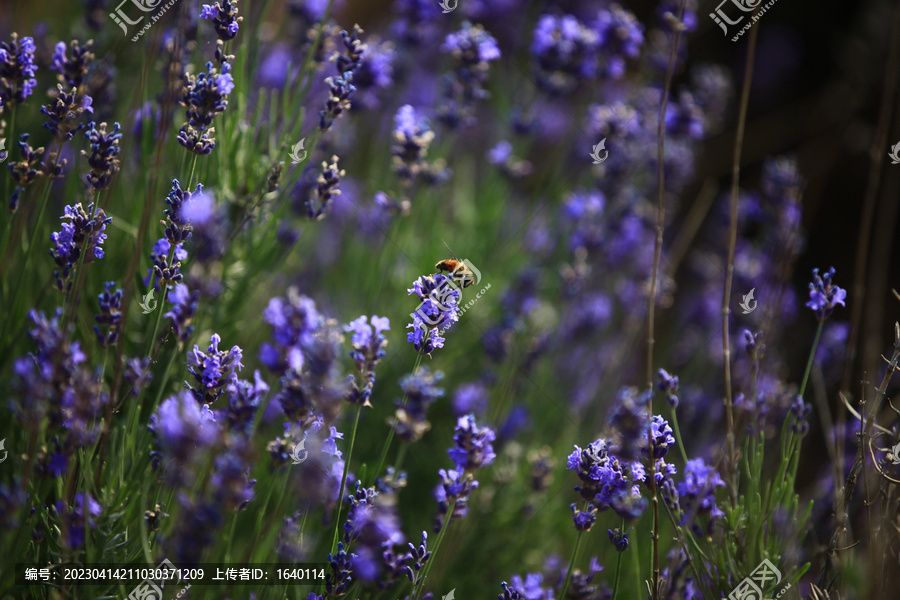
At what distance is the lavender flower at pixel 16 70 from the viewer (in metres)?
1.41

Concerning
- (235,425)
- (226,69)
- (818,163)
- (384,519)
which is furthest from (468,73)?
(818,163)

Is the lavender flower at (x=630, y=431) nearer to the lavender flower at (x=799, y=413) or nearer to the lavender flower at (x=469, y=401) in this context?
the lavender flower at (x=799, y=413)

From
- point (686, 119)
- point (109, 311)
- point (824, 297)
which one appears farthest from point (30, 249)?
point (686, 119)

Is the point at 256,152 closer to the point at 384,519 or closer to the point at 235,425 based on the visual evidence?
the point at 235,425

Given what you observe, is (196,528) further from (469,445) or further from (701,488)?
(701,488)

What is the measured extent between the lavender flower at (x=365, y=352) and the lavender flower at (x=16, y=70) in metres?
0.90

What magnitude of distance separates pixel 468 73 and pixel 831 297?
1.26 metres

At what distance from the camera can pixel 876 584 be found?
1.12 meters

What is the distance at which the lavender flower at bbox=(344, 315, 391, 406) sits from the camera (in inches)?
48.3

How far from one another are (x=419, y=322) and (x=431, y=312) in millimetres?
44

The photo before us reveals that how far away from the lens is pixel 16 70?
1.41m

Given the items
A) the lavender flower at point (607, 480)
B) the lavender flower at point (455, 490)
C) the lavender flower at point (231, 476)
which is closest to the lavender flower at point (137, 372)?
the lavender flower at point (231, 476)

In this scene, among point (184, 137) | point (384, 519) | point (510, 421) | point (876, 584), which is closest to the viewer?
point (384, 519)

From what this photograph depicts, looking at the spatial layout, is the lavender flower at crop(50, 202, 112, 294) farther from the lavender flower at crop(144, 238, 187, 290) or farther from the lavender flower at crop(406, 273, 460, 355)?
the lavender flower at crop(406, 273, 460, 355)
